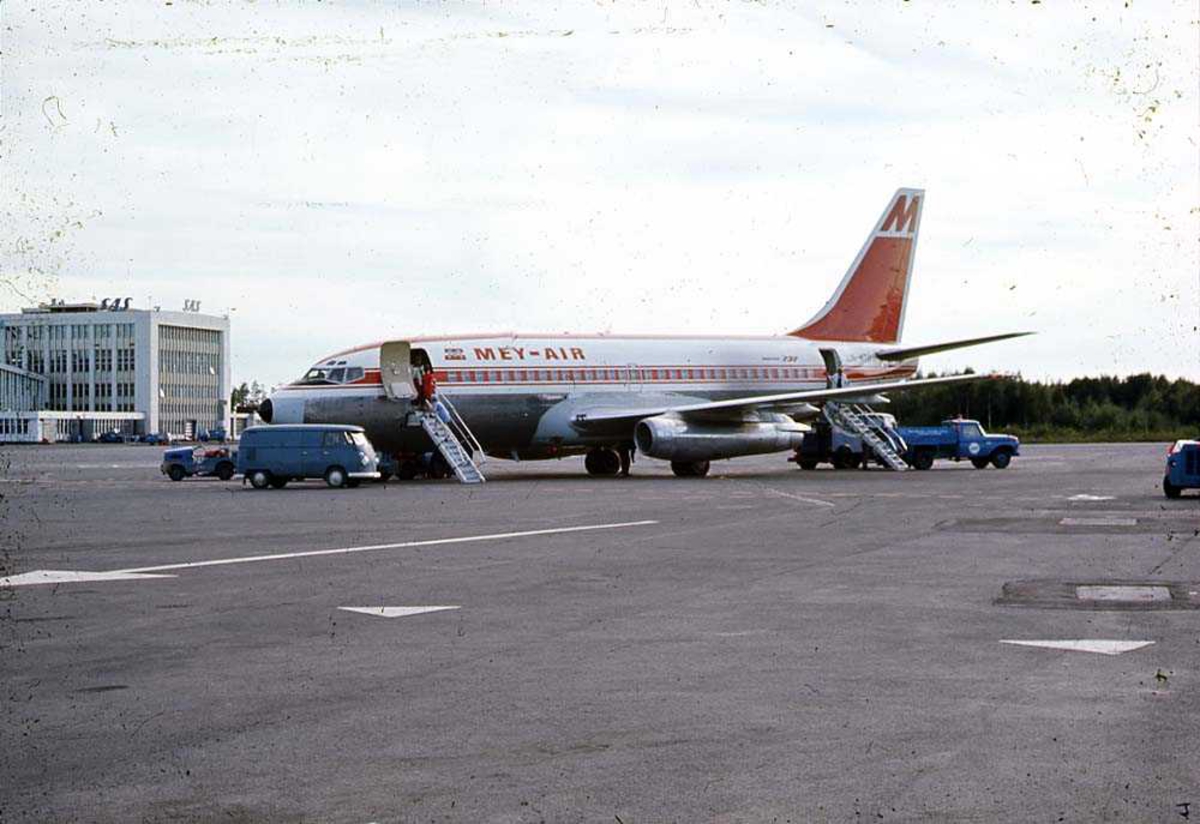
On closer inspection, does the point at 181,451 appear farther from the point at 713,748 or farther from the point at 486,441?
the point at 713,748

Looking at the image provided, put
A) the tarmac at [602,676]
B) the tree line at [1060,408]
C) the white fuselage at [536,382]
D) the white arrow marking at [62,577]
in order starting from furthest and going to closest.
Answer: the tree line at [1060,408]
the white fuselage at [536,382]
the white arrow marking at [62,577]
the tarmac at [602,676]

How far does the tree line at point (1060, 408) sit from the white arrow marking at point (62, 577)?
286 ft

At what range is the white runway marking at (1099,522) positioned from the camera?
2691 centimetres

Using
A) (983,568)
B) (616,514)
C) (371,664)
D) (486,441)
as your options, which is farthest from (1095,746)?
(486,441)

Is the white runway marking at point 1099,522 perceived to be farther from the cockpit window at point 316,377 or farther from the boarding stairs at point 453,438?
the cockpit window at point 316,377

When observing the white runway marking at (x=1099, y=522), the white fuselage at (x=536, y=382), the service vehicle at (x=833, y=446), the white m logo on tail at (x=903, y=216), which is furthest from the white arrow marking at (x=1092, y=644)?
the white m logo on tail at (x=903, y=216)

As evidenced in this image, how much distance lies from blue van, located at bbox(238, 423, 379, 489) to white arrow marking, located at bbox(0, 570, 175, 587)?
2383cm

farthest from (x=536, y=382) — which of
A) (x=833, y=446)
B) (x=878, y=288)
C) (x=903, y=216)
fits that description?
(x=903, y=216)

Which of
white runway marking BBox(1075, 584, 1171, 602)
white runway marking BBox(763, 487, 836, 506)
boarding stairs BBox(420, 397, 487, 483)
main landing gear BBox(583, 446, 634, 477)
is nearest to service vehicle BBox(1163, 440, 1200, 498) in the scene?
white runway marking BBox(763, 487, 836, 506)

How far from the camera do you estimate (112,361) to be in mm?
52719

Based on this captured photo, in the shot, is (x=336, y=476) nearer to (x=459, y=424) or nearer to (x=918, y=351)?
(x=459, y=424)

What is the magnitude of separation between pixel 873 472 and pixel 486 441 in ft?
44.5

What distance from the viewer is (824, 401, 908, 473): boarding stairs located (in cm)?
5572

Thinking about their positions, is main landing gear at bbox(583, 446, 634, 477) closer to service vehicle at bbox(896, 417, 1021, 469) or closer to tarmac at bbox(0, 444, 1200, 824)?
service vehicle at bbox(896, 417, 1021, 469)
